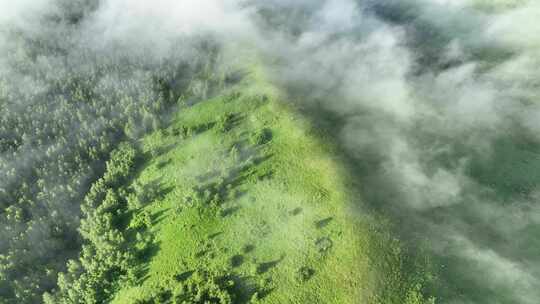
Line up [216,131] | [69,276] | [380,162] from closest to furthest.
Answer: [69,276] → [380,162] → [216,131]

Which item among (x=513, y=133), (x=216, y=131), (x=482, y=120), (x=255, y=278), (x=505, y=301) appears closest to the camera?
(x=505, y=301)

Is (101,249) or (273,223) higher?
(273,223)

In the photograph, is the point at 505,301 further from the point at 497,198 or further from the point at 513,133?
the point at 513,133

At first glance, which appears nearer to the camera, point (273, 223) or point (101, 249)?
point (273, 223)

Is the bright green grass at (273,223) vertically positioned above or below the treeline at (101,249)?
above

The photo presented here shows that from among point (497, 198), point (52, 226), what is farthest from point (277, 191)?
point (52, 226)

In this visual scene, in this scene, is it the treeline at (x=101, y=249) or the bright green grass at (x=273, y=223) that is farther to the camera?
the treeline at (x=101, y=249)

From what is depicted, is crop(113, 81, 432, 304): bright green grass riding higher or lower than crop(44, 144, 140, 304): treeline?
higher

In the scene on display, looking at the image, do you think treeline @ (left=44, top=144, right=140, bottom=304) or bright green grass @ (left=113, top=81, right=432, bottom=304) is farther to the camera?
treeline @ (left=44, top=144, right=140, bottom=304)
